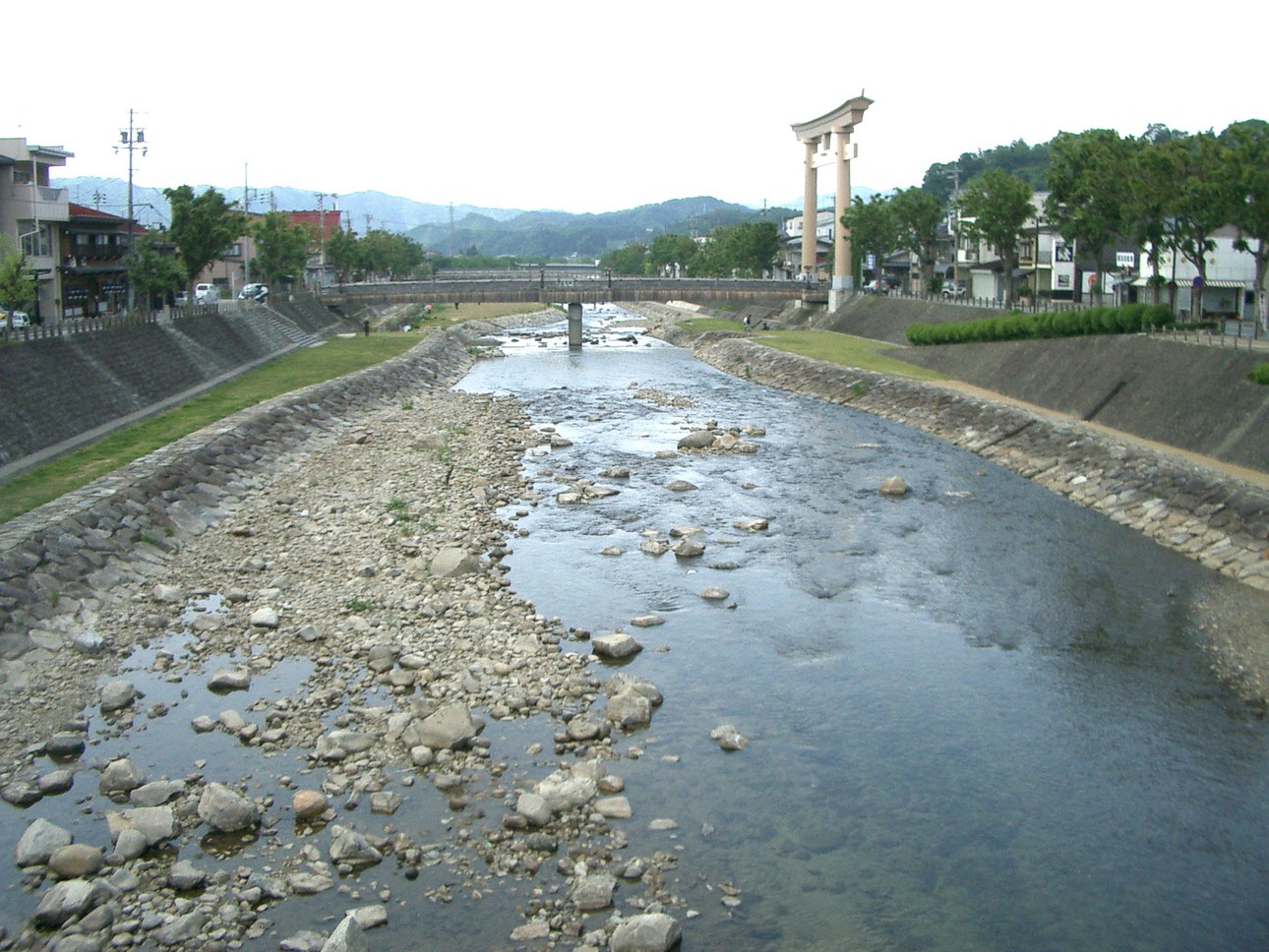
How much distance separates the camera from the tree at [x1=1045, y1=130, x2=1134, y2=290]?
47.1 metres

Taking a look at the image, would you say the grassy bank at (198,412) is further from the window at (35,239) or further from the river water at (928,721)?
the window at (35,239)

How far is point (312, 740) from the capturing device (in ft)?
54.0

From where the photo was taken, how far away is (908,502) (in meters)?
32.3

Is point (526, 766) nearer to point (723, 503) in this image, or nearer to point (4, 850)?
point (4, 850)

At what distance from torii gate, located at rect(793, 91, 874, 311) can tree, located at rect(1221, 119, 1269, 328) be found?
46.0m

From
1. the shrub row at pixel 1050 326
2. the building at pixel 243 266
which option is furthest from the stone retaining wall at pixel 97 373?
the shrub row at pixel 1050 326

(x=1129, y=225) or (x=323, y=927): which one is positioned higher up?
(x=1129, y=225)

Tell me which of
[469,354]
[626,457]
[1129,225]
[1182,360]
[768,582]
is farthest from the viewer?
[469,354]

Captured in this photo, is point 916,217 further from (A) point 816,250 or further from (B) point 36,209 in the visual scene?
(B) point 36,209

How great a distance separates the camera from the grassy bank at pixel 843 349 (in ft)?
182

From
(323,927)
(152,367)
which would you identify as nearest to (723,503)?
(323,927)

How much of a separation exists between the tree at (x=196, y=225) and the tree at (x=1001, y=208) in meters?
41.1

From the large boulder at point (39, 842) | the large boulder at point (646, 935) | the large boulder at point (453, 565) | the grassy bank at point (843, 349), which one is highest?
the grassy bank at point (843, 349)

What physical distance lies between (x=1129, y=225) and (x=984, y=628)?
31.4 meters
